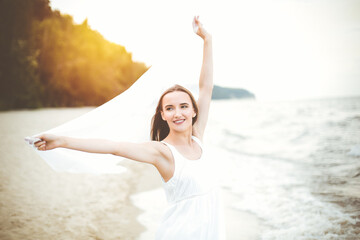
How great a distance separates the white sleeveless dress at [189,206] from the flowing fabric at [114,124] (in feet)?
2.13

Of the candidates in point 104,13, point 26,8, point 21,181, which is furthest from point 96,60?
point 21,181

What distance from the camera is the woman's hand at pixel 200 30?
8.27 ft

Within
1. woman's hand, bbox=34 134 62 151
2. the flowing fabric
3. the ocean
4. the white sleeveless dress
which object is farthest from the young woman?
the ocean

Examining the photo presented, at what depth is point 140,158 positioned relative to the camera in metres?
1.75

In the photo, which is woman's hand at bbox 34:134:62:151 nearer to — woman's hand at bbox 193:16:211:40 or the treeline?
woman's hand at bbox 193:16:211:40

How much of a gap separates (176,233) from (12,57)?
29.9 m

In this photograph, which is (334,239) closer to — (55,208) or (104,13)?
(55,208)

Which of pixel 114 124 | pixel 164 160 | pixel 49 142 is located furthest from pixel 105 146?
pixel 114 124

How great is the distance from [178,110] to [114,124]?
69 centimetres

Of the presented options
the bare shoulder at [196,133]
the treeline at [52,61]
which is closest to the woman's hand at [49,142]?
the bare shoulder at [196,133]

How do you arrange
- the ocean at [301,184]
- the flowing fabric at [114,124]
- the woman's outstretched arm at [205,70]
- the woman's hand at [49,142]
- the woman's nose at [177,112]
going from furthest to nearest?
the ocean at [301,184] < the woman's outstretched arm at [205,70] < the flowing fabric at [114,124] < the woman's nose at [177,112] < the woman's hand at [49,142]

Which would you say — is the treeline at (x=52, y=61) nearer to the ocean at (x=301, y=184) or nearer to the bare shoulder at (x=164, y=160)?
the ocean at (x=301, y=184)

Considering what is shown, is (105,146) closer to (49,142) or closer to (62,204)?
(49,142)

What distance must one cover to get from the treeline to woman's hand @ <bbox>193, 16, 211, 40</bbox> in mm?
27420
